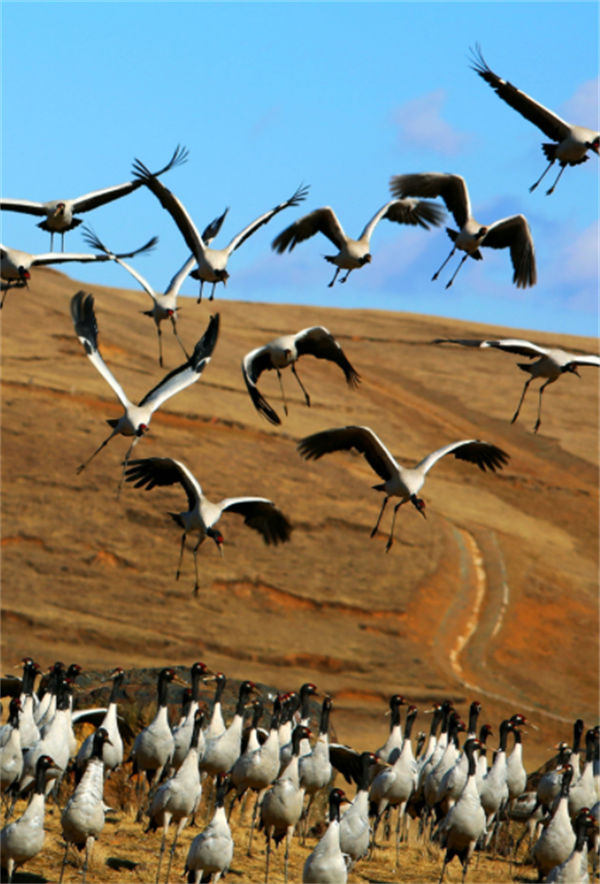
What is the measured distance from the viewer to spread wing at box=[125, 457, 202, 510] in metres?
17.8

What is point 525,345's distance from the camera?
54.5 feet

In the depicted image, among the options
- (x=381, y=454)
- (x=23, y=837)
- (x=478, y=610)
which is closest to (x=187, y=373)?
(x=381, y=454)

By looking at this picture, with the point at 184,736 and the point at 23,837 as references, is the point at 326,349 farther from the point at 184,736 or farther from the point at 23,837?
the point at 23,837

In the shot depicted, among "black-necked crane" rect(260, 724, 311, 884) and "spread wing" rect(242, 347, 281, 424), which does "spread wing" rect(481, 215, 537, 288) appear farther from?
"black-necked crane" rect(260, 724, 311, 884)

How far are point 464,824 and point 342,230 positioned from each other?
8369 mm

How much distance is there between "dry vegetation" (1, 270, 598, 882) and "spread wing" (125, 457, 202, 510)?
12.7 meters

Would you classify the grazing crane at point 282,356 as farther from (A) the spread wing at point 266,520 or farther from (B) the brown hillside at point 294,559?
(B) the brown hillside at point 294,559

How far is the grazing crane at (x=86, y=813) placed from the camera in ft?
46.8

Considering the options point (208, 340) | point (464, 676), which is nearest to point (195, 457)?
point (464, 676)

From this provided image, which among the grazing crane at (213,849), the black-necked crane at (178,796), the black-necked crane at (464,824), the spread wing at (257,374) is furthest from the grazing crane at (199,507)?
the black-necked crane at (464,824)

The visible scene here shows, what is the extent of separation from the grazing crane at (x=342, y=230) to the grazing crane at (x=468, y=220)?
46 centimetres

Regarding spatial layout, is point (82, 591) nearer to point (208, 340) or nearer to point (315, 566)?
point (315, 566)

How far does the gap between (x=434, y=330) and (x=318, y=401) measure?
26559 millimetres

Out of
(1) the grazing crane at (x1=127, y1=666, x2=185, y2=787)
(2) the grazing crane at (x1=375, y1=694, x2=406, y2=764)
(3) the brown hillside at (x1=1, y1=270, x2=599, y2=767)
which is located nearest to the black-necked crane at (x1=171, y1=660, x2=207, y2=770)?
(1) the grazing crane at (x1=127, y1=666, x2=185, y2=787)
